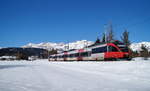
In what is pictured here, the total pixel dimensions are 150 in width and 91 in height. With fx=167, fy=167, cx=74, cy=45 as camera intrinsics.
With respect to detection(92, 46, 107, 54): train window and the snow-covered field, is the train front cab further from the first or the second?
the snow-covered field

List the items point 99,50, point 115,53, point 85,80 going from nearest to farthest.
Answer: point 85,80
point 115,53
point 99,50

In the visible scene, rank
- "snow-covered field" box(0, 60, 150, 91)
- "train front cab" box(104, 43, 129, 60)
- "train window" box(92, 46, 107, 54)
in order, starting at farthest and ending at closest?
1. "train window" box(92, 46, 107, 54)
2. "train front cab" box(104, 43, 129, 60)
3. "snow-covered field" box(0, 60, 150, 91)

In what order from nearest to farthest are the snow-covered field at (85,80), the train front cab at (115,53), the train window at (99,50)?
the snow-covered field at (85,80), the train front cab at (115,53), the train window at (99,50)

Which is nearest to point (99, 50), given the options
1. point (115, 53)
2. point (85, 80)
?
point (115, 53)

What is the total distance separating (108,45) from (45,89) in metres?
21.6

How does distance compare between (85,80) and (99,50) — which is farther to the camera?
(99,50)

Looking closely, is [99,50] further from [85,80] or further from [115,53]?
[85,80]

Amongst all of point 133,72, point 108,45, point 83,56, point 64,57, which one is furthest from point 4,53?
point 133,72

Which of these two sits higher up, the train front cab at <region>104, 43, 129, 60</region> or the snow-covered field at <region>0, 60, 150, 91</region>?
the train front cab at <region>104, 43, 129, 60</region>

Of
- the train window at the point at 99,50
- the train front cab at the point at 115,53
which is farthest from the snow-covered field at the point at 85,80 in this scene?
the train window at the point at 99,50

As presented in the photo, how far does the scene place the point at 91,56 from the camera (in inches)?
1337

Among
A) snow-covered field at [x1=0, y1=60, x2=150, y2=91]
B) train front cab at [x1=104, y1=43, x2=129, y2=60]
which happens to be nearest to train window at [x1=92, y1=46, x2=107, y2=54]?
train front cab at [x1=104, y1=43, x2=129, y2=60]

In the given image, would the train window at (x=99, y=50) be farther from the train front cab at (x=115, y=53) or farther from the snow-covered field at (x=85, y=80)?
the snow-covered field at (x=85, y=80)

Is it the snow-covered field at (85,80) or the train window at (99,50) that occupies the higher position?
the train window at (99,50)
